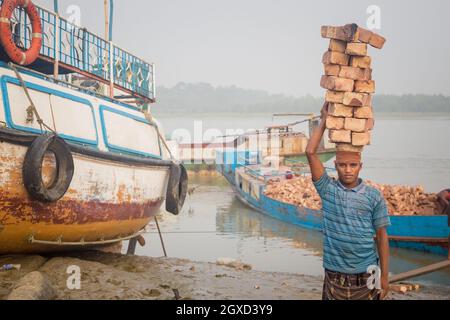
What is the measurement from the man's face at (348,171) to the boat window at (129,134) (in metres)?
4.96

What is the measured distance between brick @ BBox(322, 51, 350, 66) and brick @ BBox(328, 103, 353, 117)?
0.37m

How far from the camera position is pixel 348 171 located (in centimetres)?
352

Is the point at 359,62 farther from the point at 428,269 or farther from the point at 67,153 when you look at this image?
the point at 67,153

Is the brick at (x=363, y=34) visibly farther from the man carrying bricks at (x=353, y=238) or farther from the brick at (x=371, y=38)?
the man carrying bricks at (x=353, y=238)

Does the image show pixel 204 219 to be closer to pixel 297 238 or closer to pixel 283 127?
pixel 297 238

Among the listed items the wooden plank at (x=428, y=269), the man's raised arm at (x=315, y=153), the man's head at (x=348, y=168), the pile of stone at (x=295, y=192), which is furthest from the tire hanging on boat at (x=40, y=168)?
the pile of stone at (x=295, y=192)

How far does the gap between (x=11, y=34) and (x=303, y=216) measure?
11.1m

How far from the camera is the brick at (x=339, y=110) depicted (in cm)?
407

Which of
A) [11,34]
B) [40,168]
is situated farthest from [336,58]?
[11,34]

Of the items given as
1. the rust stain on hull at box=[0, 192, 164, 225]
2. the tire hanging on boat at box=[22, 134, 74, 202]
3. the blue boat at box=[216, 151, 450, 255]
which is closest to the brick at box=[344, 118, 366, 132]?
the tire hanging on boat at box=[22, 134, 74, 202]

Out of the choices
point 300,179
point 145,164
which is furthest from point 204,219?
point 145,164

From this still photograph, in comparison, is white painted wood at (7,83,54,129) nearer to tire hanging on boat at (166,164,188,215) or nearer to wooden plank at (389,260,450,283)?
tire hanging on boat at (166,164,188,215)

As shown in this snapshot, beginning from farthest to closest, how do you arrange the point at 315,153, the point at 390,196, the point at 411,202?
the point at 390,196
the point at 411,202
the point at 315,153

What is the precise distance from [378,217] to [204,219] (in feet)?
48.8
